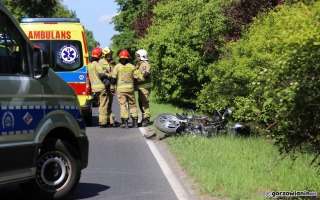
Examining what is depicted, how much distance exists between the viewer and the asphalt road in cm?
791

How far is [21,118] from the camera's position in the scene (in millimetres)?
6812

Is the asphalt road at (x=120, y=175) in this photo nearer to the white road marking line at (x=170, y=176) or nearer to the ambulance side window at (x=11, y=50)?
the white road marking line at (x=170, y=176)

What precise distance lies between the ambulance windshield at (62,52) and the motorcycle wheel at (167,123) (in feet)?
11.6

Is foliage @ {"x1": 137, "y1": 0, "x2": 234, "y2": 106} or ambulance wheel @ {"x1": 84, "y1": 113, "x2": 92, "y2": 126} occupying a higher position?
foliage @ {"x1": 137, "y1": 0, "x2": 234, "y2": 106}

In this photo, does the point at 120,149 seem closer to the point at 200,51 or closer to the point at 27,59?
the point at 27,59

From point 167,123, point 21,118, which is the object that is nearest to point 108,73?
point 167,123

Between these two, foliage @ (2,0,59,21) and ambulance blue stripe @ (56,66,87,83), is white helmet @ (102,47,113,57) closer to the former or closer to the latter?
ambulance blue stripe @ (56,66,87,83)

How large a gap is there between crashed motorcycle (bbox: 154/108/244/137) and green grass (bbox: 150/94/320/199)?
668 mm

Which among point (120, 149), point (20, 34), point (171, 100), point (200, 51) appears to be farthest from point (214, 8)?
point (20, 34)

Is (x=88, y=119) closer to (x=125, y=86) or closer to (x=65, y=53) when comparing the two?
(x=125, y=86)

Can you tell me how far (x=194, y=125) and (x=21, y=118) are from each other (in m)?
6.60

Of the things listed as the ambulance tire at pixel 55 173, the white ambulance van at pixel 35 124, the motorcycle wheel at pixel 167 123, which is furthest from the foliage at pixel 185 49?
the ambulance tire at pixel 55 173

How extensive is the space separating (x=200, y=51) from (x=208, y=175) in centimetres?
1310

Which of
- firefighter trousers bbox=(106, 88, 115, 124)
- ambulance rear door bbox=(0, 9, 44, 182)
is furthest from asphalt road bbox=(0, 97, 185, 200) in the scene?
firefighter trousers bbox=(106, 88, 115, 124)
